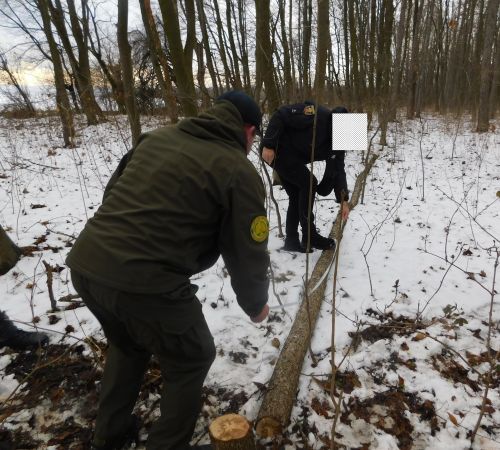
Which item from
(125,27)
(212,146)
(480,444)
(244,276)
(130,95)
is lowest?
(480,444)

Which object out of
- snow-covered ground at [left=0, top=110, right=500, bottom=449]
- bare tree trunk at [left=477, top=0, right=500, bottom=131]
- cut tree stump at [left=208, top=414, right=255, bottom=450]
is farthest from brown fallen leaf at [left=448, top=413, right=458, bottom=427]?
bare tree trunk at [left=477, top=0, right=500, bottom=131]

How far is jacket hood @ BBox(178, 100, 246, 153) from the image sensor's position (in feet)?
4.64

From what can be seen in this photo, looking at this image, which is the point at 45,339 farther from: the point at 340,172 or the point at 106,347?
the point at 340,172

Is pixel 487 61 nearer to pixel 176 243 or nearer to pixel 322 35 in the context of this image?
pixel 322 35

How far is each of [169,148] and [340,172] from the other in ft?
7.90

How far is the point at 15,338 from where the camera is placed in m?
2.42

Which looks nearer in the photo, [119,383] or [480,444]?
Result: [119,383]

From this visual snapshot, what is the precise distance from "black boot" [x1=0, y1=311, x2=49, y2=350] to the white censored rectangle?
A: 2.96 m

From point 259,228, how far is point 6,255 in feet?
10.1

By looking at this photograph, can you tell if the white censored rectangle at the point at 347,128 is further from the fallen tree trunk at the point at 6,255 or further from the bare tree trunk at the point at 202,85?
the fallen tree trunk at the point at 6,255

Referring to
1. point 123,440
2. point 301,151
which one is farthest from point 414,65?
point 123,440

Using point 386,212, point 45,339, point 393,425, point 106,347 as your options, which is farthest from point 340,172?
point 45,339

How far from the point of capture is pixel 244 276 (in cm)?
149

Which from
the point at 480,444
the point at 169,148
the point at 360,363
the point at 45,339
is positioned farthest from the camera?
the point at 45,339
